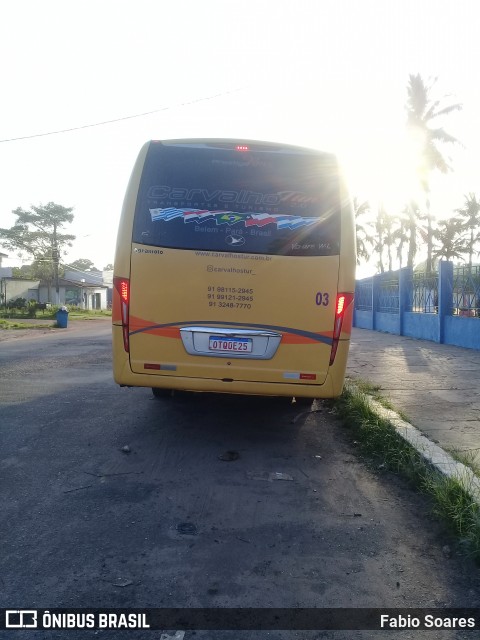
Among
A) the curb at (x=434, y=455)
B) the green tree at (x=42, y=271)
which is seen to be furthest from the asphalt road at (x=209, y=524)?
the green tree at (x=42, y=271)

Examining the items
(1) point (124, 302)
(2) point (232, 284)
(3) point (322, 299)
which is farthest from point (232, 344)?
(1) point (124, 302)

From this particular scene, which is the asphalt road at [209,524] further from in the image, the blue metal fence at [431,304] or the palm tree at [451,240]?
the palm tree at [451,240]

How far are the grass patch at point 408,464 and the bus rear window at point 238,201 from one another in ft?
6.16

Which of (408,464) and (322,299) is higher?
(322,299)

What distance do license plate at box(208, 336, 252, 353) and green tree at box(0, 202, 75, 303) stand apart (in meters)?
69.1

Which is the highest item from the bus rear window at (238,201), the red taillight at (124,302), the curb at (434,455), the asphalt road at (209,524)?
the bus rear window at (238,201)

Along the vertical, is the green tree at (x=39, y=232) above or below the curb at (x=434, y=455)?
above

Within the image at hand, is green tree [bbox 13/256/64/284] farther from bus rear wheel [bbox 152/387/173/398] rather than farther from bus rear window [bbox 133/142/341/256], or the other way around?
bus rear window [bbox 133/142/341/256]

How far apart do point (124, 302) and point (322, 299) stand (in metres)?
1.85

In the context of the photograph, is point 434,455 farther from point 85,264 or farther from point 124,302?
point 85,264

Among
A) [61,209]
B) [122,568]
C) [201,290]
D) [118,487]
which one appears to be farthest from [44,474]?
[61,209]

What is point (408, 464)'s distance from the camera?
178 inches

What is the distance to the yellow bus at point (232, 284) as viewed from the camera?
4.95 m

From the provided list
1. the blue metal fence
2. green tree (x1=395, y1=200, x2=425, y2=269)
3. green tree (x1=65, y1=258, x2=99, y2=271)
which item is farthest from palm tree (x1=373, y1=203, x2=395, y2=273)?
green tree (x1=65, y1=258, x2=99, y2=271)
